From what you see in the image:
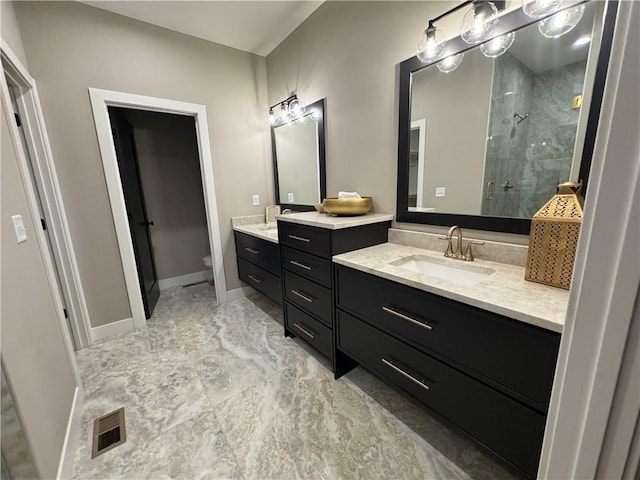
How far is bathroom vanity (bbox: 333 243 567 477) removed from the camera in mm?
835

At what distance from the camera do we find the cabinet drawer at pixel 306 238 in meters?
1.54

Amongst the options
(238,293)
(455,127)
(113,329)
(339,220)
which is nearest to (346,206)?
(339,220)

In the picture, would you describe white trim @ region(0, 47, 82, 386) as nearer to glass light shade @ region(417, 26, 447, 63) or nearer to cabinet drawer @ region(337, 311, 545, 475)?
cabinet drawer @ region(337, 311, 545, 475)

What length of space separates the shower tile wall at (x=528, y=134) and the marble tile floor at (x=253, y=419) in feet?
3.93

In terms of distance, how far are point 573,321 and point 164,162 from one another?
150 inches

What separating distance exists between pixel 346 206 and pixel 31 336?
1645mm

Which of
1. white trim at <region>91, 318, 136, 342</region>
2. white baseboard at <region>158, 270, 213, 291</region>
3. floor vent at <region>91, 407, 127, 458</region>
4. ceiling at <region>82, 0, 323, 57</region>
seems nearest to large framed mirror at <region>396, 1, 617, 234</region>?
ceiling at <region>82, 0, 323, 57</region>

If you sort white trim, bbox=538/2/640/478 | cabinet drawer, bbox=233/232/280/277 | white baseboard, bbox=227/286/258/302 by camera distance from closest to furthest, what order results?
white trim, bbox=538/2/640/478 < cabinet drawer, bbox=233/232/280/277 < white baseboard, bbox=227/286/258/302

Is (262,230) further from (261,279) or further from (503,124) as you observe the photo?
(503,124)

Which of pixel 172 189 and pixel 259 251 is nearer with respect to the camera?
pixel 259 251

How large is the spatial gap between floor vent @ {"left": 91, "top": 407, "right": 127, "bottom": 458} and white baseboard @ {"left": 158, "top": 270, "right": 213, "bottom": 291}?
82.9 inches

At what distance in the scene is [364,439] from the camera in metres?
1.28

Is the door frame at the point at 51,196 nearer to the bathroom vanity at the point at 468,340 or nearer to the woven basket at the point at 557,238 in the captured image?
the bathroom vanity at the point at 468,340

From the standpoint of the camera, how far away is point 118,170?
2174mm
